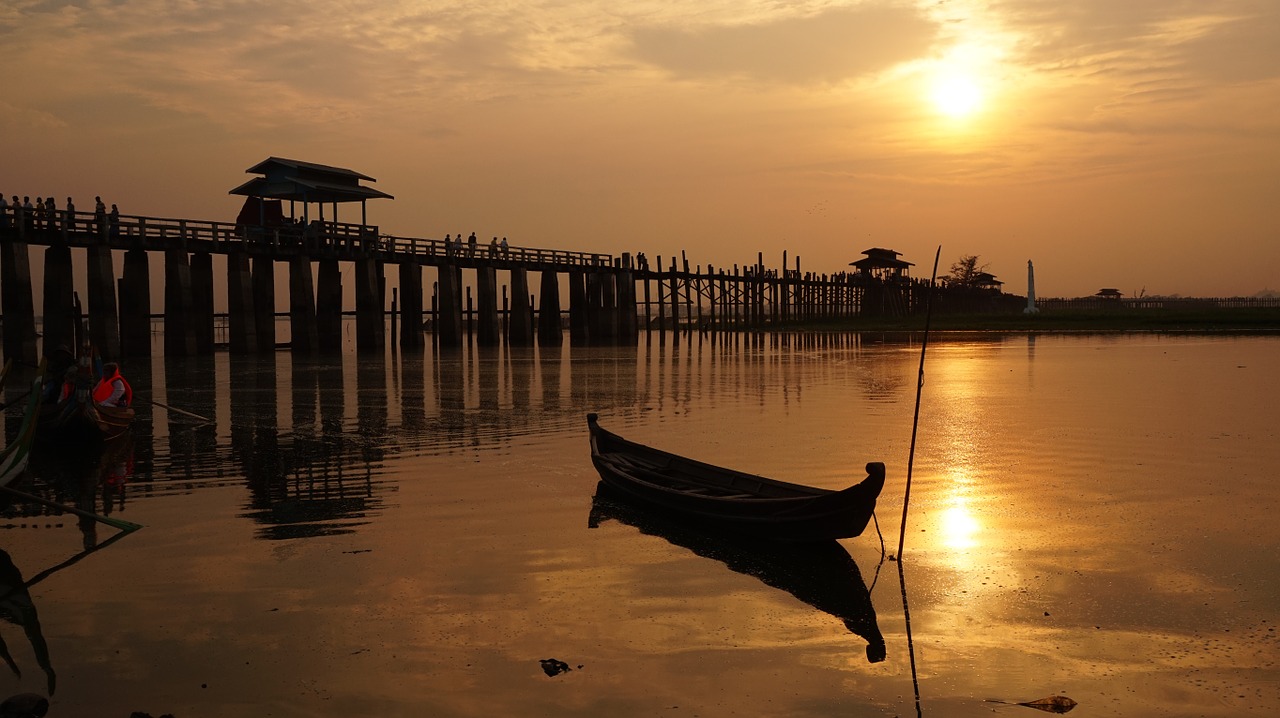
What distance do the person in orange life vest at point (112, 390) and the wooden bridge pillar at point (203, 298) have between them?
25.7 m

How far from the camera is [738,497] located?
12.5 m

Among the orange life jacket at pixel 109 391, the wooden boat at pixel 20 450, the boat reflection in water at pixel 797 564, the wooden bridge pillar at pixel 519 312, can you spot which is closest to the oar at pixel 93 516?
the wooden boat at pixel 20 450

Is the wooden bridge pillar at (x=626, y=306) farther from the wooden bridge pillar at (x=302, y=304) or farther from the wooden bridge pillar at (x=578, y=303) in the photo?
the wooden bridge pillar at (x=302, y=304)

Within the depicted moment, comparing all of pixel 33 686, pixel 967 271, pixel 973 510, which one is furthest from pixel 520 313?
pixel 967 271

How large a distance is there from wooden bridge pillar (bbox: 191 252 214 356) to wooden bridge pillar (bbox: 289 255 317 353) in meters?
3.85

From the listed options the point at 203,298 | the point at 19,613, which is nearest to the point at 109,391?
the point at 19,613

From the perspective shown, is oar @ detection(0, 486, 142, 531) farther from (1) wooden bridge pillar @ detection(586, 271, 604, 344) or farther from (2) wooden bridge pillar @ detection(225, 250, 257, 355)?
(1) wooden bridge pillar @ detection(586, 271, 604, 344)

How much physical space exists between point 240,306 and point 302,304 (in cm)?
318


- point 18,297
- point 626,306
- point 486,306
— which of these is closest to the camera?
point 18,297

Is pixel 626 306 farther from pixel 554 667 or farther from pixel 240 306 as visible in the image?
pixel 554 667

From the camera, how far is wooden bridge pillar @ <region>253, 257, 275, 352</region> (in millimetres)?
50250

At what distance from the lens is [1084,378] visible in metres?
34.1

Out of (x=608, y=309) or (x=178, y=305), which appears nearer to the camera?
(x=178, y=305)

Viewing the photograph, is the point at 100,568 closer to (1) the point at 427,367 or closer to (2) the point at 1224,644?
(2) the point at 1224,644
